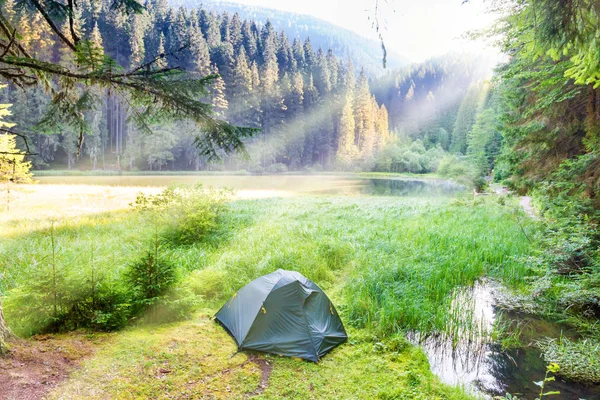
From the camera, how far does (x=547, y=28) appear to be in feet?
9.47

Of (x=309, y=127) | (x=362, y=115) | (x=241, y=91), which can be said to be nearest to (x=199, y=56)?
(x=241, y=91)

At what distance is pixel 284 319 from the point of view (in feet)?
16.8

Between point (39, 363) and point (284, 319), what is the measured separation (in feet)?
10.2

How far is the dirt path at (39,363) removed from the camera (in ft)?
10.2

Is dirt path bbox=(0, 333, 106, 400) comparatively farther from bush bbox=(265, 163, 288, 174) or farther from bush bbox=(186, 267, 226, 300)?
bush bbox=(265, 163, 288, 174)

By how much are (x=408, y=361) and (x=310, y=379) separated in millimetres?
1643

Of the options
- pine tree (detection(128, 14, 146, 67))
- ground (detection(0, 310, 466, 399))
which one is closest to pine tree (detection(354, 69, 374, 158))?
pine tree (detection(128, 14, 146, 67))

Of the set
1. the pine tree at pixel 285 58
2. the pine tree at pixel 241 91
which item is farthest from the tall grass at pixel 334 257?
the pine tree at pixel 285 58

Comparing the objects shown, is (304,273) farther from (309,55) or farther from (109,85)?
(309,55)

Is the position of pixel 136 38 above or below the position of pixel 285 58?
below

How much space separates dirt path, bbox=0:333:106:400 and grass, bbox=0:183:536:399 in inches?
6.9

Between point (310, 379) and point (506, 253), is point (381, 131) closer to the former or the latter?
point (506, 253)

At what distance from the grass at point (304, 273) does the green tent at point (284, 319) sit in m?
0.20

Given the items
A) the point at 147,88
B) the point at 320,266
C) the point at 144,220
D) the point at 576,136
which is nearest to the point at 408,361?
the point at 320,266
